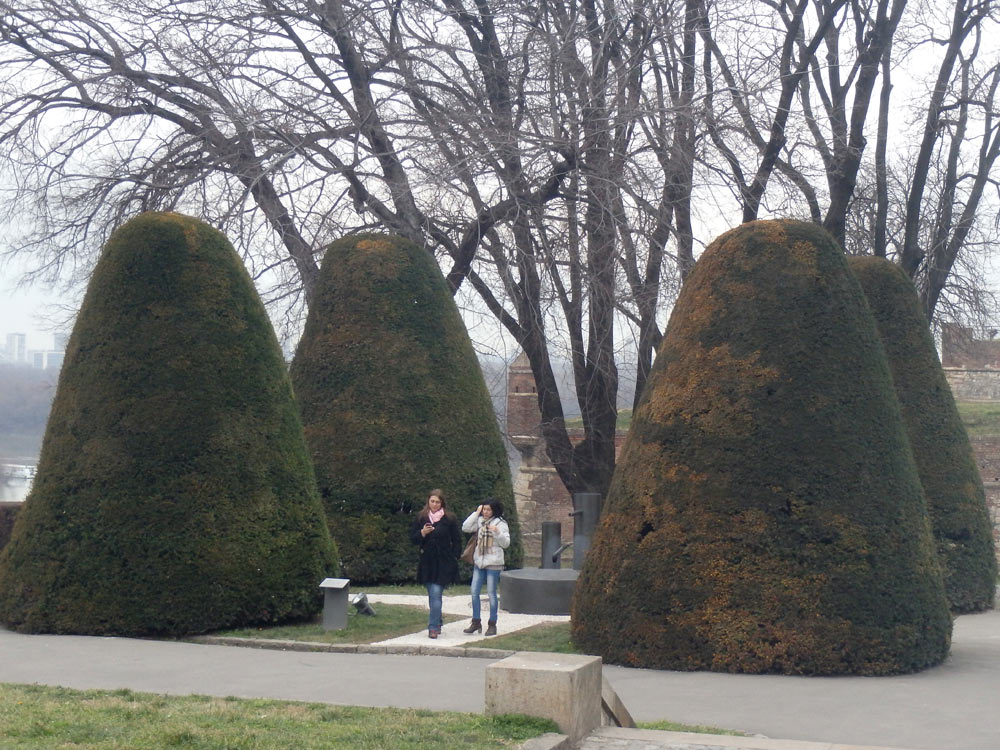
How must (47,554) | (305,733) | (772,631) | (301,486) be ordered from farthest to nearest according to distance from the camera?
1. (301,486)
2. (47,554)
3. (772,631)
4. (305,733)

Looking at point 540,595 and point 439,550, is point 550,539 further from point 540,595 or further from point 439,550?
point 439,550

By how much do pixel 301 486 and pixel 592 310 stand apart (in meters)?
7.25

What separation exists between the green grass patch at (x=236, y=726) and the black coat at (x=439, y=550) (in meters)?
3.83

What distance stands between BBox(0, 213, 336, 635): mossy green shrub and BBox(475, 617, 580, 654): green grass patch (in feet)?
6.68

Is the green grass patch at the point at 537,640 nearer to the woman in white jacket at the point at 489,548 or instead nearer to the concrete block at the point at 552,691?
the woman in white jacket at the point at 489,548

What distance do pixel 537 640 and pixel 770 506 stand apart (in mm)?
2706

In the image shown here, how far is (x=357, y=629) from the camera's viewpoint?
11438 millimetres

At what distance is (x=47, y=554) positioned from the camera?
35.8 ft

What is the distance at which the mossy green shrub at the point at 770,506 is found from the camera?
898 cm

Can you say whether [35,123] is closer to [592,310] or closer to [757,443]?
[592,310]

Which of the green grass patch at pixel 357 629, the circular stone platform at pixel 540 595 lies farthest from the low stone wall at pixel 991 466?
the green grass patch at pixel 357 629

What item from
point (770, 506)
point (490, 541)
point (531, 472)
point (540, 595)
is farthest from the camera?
point (531, 472)

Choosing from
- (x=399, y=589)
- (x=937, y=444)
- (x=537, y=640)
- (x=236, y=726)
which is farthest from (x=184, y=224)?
(x=937, y=444)

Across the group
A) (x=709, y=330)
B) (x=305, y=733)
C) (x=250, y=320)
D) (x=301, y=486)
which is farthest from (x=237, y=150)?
(x=305, y=733)
